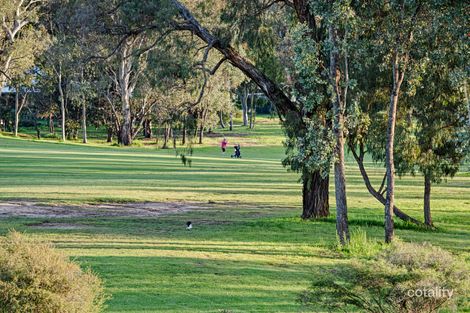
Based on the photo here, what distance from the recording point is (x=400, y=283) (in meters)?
9.90

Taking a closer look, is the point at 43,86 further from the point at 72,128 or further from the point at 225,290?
the point at 225,290

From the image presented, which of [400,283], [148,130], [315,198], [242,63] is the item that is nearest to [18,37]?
[148,130]

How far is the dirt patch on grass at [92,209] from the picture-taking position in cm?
2516

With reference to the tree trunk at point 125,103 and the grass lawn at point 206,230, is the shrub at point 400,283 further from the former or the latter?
the tree trunk at point 125,103

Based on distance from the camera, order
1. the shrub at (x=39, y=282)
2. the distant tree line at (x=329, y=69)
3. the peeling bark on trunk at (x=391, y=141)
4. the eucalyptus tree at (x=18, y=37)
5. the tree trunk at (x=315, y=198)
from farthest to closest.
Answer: the eucalyptus tree at (x=18, y=37) < the tree trunk at (x=315, y=198) < the peeling bark on trunk at (x=391, y=141) < the distant tree line at (x=329, y=69) < the shrub at (x=39, y=282)

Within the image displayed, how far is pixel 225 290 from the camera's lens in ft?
47.9

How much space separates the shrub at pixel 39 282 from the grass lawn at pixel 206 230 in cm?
296

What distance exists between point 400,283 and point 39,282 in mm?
4330

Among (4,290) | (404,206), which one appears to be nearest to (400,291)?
(4,290)

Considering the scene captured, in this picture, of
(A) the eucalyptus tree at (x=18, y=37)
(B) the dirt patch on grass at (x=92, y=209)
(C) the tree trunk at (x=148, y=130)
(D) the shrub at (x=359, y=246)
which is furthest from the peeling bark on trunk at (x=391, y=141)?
(C) the tree trunk at (x=148, y=130)

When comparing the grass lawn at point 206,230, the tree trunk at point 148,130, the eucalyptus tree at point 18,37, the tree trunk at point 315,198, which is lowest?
the grass lawn at point 206,230

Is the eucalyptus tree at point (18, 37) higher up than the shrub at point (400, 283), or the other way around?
the eucalyptus tree at point (18, 37)

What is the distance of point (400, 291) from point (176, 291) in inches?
216

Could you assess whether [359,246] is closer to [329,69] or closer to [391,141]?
[391,141]
